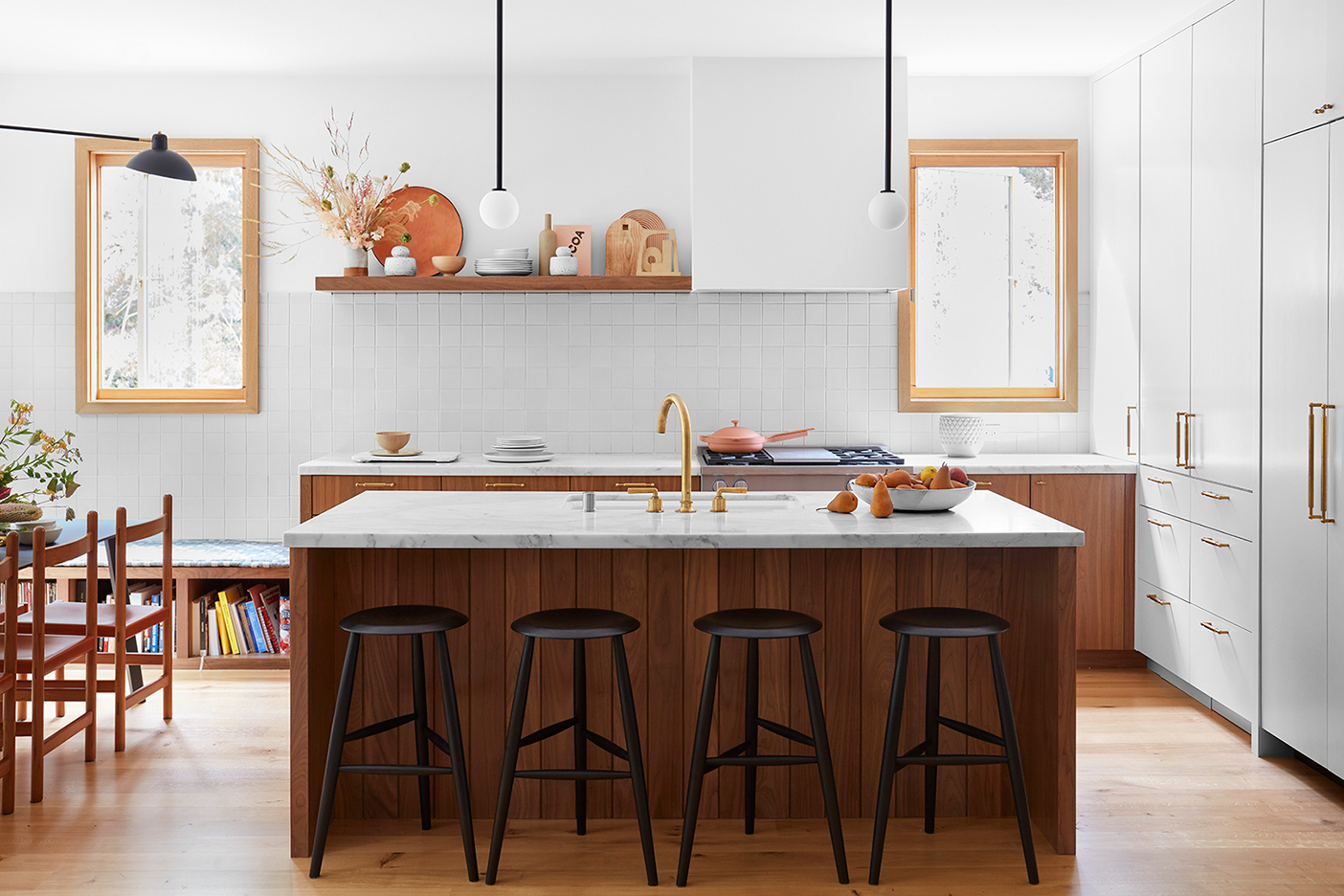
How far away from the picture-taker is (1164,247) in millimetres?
4082

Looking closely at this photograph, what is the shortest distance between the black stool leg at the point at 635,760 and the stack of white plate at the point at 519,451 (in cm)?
205

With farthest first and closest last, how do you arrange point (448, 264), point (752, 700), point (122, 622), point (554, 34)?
point (448, 264) < point (554, 34) < point (122, 622) < point (752, 700)

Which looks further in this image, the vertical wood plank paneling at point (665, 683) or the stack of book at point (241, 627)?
the stack of book at point (241, 627)

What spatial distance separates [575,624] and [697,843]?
0.76 metres

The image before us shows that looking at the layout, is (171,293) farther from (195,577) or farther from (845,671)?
(845,671)

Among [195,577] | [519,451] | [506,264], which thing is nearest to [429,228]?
[506,264]

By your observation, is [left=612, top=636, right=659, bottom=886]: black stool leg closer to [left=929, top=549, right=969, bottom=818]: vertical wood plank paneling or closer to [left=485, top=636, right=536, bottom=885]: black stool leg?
[left=485, top=636, right=536, bottom=885]: black stool leg

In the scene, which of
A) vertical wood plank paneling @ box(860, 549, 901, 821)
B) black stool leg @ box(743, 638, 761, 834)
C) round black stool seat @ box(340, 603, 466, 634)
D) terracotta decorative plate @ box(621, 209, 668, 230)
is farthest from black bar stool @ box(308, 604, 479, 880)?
terracotta decorative plate @ box(621, 209, 668, 230)

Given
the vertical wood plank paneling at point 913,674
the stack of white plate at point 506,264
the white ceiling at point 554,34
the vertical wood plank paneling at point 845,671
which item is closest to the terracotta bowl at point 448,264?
the stack of white plate at point 506,264

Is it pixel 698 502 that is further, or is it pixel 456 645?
pixel 698 502

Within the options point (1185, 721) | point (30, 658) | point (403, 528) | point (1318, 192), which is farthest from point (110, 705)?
point (1318, 192)

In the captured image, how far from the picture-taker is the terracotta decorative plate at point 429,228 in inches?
190

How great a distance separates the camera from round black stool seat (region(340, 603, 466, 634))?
8.23 feet

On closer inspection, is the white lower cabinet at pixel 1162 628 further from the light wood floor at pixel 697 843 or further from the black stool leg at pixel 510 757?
the black stool leg at pixel 510 757
